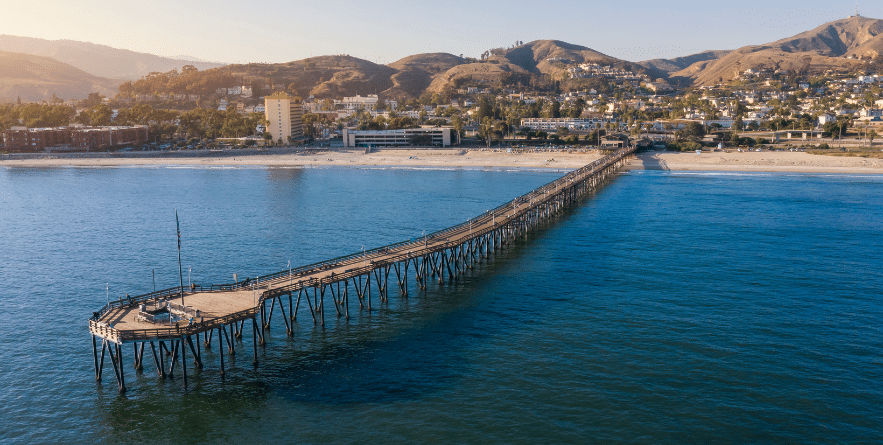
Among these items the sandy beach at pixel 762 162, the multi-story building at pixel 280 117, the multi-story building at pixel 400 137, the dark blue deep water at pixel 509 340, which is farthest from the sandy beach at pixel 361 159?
the dark blue deep water at pixel 509 340

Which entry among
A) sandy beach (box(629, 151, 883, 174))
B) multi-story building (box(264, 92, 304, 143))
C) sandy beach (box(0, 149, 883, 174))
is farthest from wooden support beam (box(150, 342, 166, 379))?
multi-story building (box(264, 92, 304, 143))

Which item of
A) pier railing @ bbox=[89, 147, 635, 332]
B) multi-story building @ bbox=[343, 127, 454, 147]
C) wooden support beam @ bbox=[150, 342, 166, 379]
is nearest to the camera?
pier railing @ bbox=[89, 147, 635, 332]

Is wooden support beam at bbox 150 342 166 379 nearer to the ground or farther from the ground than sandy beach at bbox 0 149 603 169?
nearer to the ground

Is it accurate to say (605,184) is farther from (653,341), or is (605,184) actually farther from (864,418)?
(864,418)

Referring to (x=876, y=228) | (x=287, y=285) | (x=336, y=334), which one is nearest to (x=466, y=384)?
(x=336, y=334)

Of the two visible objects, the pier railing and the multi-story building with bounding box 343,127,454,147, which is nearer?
the pier railing

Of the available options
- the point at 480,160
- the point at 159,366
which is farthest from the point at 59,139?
the point at 159,366

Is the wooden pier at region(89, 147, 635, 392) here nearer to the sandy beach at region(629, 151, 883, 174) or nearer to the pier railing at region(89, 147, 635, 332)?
the pier railing at region(89, 147, 635, 332)

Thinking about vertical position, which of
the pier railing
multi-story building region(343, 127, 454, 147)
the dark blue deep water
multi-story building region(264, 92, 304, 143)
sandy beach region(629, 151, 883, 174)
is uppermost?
multi-story building region(264, 92, 304, 143)

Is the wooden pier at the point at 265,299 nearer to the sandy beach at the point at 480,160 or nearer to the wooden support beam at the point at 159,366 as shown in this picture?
the wooden support beam at the point at 159,366
